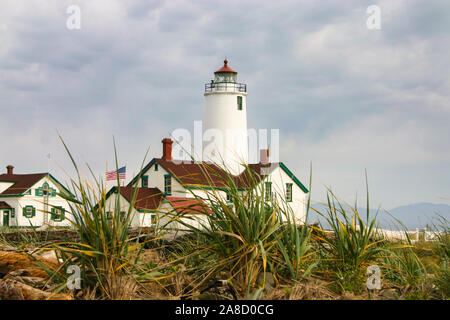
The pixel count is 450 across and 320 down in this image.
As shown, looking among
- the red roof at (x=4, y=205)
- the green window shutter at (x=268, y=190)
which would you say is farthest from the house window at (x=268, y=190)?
the red roof at (x=4, y=205)

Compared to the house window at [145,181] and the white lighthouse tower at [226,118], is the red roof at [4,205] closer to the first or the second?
the house window at [145,181]

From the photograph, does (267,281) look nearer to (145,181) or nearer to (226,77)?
(145,181)

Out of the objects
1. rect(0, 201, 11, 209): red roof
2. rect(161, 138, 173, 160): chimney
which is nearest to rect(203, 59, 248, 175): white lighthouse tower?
rect(161, 138, 173, 160): chimney

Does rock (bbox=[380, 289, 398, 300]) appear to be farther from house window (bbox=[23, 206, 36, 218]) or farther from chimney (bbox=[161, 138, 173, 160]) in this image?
chimney (bbox=[161, 138, 173, 160])

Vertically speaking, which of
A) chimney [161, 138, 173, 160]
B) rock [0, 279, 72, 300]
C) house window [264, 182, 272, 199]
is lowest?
rock [0, 279, 72, 300]

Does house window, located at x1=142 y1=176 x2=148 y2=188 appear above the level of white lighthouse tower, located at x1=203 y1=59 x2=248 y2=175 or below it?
below

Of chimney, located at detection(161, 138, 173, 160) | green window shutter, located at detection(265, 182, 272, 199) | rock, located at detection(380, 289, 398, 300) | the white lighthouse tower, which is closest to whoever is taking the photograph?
rock, located at detection(380, 289, 398, 300)
